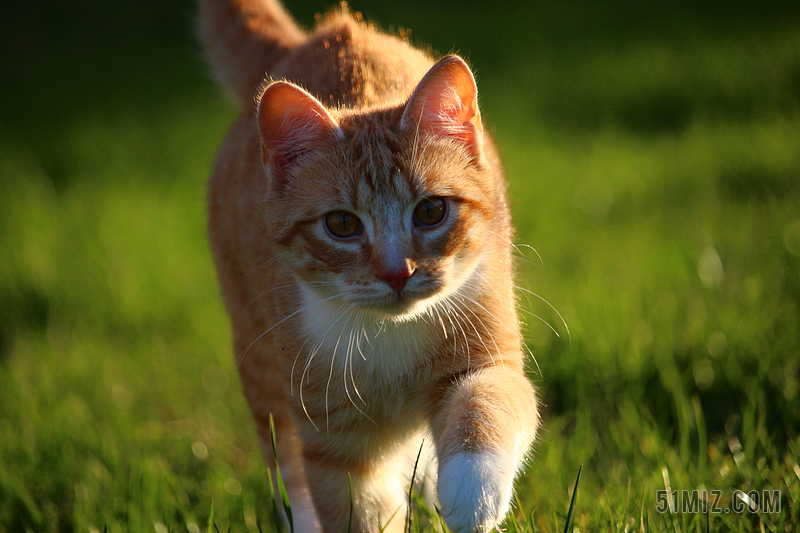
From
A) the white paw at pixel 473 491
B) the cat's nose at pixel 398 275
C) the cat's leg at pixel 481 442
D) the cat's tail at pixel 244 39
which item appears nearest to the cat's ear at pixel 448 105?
the cat's nose at pixel 398 275

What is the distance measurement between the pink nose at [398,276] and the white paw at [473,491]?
469 mm

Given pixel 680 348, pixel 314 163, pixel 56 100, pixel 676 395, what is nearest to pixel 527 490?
pixel 676 395

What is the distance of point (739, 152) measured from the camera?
474 cm

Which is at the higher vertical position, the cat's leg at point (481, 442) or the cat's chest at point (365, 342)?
the cat's chest at point (365, 342)

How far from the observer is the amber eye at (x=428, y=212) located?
190 centimetres

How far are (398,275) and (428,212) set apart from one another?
0.81 ft

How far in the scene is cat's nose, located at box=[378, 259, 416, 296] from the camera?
1.76 metres

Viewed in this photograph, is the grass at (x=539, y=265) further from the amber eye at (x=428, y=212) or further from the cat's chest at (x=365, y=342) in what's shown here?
the amber eye at (x=428, y=212)

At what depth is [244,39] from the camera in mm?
2928

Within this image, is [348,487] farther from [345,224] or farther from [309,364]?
[345,224]

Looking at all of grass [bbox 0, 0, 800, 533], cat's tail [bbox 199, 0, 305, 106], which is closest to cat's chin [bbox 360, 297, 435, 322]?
grass [bbox 0, 0, 800, 533]

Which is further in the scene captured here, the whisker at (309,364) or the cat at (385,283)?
the whisker at (309,364)

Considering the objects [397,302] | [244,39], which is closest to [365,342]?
[397,302]

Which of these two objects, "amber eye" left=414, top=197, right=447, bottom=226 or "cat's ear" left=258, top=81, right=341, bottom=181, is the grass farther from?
"cat's ear" left=258, top=81, right=341, bottom=181
